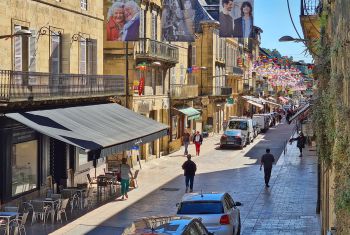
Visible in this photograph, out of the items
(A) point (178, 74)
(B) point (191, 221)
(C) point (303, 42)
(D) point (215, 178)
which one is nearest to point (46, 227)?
(B) point (191, 221)

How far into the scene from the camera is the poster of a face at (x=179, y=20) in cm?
2968

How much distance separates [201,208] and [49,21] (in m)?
10.9

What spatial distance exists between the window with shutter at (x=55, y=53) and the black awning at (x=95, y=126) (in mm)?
1826

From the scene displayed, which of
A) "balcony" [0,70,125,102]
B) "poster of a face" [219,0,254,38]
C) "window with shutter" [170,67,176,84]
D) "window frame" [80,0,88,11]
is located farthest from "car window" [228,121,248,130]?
"window frame" [80,0,88,11]

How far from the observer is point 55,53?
2431 centimetres

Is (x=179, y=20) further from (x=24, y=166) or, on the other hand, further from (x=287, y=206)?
(x=24, y=166)

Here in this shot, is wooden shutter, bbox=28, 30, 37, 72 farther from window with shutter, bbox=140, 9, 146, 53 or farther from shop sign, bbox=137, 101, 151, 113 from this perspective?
window with shutter, bbox=140, 9, 146, 53

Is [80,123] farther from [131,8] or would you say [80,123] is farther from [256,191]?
[256,191]

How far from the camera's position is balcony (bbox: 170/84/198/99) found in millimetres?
43203

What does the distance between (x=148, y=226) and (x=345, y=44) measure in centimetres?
565

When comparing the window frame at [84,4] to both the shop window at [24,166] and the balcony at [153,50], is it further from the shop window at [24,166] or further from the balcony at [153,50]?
the balcony at [153,50]

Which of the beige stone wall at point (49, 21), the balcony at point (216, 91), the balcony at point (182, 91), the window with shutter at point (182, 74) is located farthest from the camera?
the balcony at point (216, 91)

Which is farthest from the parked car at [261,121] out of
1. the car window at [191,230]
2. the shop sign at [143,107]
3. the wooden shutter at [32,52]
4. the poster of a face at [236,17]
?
the car window at [191,230]

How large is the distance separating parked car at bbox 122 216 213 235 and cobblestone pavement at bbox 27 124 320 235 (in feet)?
20.1
